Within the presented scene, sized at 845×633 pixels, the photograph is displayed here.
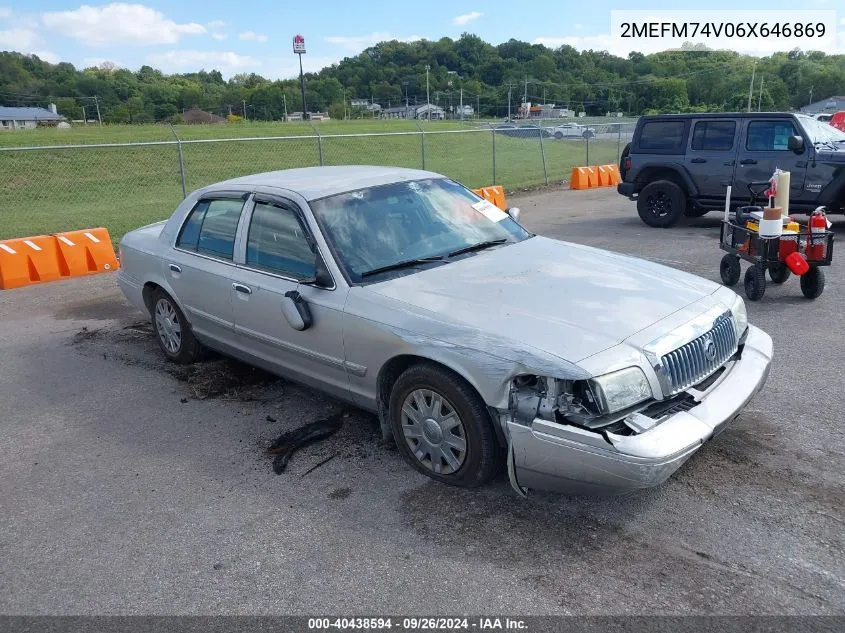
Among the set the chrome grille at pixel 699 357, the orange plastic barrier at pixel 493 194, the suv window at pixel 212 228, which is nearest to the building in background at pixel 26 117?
the orange plastic barrier at pixel 493 194

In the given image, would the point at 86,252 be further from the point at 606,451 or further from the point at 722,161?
the point at 722,161

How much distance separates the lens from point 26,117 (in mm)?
61531

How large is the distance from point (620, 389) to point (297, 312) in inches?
77.4

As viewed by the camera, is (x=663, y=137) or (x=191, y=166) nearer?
(x=663, y=137)

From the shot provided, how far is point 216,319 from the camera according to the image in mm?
5227

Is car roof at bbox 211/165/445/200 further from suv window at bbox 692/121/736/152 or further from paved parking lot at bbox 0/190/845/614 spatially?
suv window at bbox 692/121/736/152

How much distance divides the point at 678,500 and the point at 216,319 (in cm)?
333

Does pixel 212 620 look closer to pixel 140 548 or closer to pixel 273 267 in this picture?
pixel 140 548

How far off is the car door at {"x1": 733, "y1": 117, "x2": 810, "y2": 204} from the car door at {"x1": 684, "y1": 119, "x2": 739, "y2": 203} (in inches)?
6.2

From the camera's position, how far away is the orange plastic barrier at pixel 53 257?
30.8 ft

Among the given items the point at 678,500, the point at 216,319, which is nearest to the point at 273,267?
the point at 216,319

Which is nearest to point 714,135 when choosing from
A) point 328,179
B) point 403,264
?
point 328,179

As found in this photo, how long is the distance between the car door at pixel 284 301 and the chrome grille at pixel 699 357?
1.79 m

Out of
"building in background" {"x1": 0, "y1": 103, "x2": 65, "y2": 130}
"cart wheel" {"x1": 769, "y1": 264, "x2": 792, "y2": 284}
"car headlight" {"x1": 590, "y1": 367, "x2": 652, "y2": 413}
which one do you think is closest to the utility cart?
"cart wheel" {"x1": 769, "y1": 264, "x2": 792, "y2": 284}
